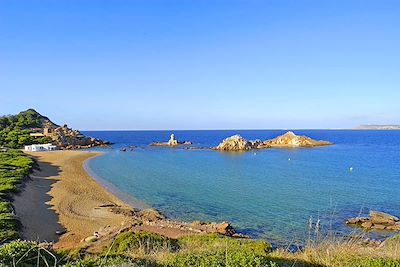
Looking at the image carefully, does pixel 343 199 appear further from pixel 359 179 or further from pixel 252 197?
pixel 359 179

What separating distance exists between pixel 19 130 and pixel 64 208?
7987 centimetres

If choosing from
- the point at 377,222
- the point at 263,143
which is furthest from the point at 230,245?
the point at 263,143

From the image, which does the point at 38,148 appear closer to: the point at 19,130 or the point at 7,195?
the point at 19,130

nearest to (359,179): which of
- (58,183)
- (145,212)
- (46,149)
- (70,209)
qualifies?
(145,212)

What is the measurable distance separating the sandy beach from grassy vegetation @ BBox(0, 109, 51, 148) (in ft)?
157

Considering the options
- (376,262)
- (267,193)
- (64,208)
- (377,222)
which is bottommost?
(377,222)

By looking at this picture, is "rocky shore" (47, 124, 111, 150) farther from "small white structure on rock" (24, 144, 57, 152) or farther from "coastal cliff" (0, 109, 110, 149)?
"small white structure on rock" (24, 144, 57, 152)

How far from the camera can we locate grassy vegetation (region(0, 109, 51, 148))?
3221 inches

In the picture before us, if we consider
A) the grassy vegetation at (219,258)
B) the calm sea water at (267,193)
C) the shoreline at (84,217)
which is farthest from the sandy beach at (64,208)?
the grassy vegetation at (219,258)

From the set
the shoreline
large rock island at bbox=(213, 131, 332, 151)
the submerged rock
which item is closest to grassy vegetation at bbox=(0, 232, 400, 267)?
the shoreline

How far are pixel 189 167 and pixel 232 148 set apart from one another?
34.8 metres

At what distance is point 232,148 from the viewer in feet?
276

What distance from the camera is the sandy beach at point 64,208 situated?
20062mm

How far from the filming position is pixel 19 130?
95.0 metres
